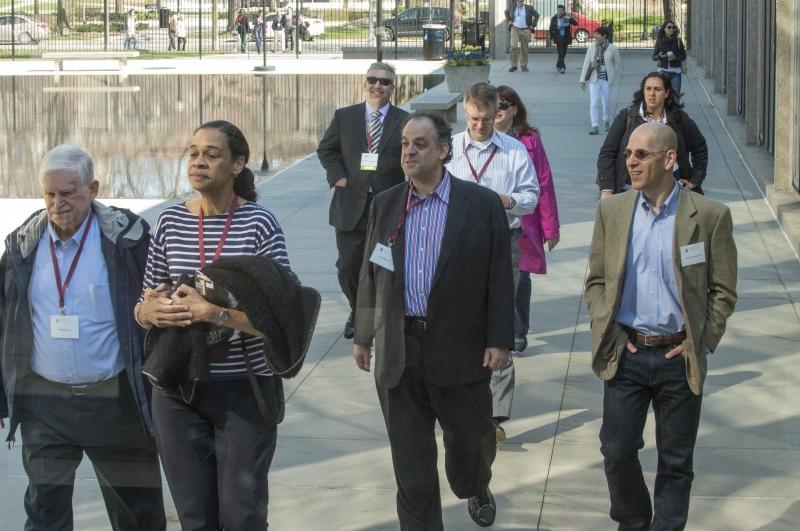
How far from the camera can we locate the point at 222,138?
465cm

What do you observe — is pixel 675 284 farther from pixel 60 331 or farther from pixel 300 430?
pixel 300 430

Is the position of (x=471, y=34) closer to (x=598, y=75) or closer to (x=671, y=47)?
(x=671, y=47)

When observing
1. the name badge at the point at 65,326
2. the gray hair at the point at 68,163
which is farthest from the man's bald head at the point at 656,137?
the name badge at the point at 65,326

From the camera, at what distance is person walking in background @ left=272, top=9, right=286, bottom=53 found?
55406 millimetres

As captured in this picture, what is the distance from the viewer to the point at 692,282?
5.11 m

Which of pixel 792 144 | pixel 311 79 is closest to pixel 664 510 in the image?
pixel 792 144

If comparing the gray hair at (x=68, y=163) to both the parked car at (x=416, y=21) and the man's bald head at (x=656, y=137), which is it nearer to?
the man's bald head at (x=656, y=137)

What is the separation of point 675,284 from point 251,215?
168 centimetres

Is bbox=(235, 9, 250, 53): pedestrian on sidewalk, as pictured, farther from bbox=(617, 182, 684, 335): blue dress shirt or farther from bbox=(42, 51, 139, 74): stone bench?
bbox=(617, 182, 684, 335): blue dress shirt

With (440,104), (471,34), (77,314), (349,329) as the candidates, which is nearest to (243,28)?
(471,34)

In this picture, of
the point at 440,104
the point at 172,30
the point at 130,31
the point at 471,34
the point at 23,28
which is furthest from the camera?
the point at 23,28

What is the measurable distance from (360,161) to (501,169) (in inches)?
71.6

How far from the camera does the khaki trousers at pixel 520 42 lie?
37188 millimetres

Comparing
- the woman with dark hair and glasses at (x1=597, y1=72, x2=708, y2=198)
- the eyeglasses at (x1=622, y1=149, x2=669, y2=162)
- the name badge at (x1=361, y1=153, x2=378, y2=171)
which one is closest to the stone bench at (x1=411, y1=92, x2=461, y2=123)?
the name badge at (x1=361, y1=153, x2=378, y2=171)
